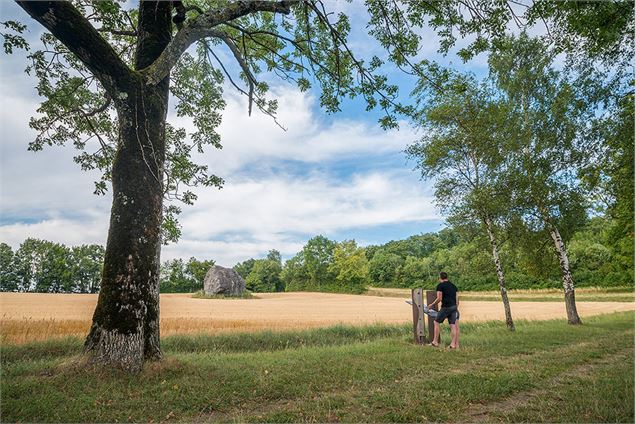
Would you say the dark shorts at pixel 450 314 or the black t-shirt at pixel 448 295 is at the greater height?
the black t-shirt at pixel 448 295

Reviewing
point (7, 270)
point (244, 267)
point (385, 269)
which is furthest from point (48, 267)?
point (385, 269)

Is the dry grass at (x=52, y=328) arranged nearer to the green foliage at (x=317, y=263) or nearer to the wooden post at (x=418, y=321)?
the wooden post at (x=418, y=321)

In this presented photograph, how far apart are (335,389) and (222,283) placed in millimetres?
53443

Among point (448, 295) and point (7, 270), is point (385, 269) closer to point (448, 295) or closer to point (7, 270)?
point (448, 295)

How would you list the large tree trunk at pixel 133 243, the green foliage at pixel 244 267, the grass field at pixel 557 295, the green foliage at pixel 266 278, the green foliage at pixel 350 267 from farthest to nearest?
the green foliage at pixel 244 267, the green foliage at pixel 266 278, the green foliage at pixel 350 267, the grass field at pixel 557 295, the large tree trunk at pixel 133 243

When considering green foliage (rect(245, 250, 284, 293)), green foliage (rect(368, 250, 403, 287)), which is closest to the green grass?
green foliage (rect(368, 250, 403, 287))

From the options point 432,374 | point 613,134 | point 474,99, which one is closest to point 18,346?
point 432,374

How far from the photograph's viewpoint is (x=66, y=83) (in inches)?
403

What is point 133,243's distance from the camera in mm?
6961

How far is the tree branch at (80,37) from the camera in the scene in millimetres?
6043

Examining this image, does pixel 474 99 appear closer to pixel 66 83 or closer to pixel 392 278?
pixel 66 83

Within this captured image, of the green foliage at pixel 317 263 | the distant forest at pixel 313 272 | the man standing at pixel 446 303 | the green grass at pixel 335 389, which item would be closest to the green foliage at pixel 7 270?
the distant forest at pixel 313 272

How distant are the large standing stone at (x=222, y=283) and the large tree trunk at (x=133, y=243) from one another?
51.2 meters

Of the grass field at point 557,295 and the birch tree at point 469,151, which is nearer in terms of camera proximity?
the birch tree at point 469,151
